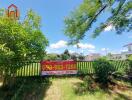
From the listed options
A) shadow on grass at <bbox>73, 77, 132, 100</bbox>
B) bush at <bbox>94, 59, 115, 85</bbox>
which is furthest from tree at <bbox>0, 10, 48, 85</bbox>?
bush at <bbox>94, 59, 115, 85</bbox>

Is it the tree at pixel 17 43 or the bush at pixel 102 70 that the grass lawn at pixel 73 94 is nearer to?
the bush at pixel 102 70

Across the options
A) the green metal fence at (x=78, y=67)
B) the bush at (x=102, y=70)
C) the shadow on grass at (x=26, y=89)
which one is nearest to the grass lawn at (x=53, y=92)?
the shadow on grass at (x=26, y=89)

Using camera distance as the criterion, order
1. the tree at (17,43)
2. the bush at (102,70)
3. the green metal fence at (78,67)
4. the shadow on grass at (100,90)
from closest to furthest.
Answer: the tree at (17,43)
the shadow on grass at (100,90)
the bush at (102,70)
the green metal fence at (78,67)

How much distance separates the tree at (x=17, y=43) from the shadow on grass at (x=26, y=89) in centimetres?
108

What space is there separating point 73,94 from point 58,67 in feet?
11.0

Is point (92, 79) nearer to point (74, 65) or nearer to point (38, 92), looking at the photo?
point (74, 65)

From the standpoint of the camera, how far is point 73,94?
1238 cm

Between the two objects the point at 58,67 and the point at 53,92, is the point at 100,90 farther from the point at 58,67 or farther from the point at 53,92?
the point at 58,67

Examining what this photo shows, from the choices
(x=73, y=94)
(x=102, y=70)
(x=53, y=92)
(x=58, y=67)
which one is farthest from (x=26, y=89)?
(x=102, y=70)

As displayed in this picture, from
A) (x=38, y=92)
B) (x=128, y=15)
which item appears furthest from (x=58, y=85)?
(x=128, y=15)

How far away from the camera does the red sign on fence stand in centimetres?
1501

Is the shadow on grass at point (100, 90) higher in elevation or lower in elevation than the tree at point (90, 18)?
lower

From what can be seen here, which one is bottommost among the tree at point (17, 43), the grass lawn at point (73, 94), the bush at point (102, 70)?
the grass lawn at point (73, 94)

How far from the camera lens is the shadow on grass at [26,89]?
40.3ft
